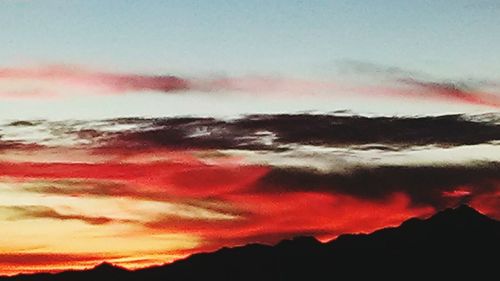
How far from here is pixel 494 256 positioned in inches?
5561

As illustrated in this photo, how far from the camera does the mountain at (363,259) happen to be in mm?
142375

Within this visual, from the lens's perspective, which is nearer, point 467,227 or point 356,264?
point 356,264

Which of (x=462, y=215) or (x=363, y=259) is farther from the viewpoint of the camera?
(x=462, y=215)

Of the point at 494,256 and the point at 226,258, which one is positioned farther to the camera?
the point at 226,258

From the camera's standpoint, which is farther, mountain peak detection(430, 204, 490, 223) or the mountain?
mountain peak detection(430, 204, 490, 223)

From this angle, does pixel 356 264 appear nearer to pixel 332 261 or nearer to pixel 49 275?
pixel 332 261

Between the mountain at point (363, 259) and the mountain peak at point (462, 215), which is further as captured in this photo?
the mountain peak at point (462, 215)

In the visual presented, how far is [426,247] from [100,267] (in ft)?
181

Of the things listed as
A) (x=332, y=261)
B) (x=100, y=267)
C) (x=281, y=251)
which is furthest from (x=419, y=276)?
(x=100, y=267)

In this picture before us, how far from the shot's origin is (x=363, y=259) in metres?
145

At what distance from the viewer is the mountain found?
142375 millimetres

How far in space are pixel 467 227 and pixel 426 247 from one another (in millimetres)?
8479

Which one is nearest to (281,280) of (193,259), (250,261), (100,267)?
(250,261)

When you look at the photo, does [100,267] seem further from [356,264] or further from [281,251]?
[356,264]
